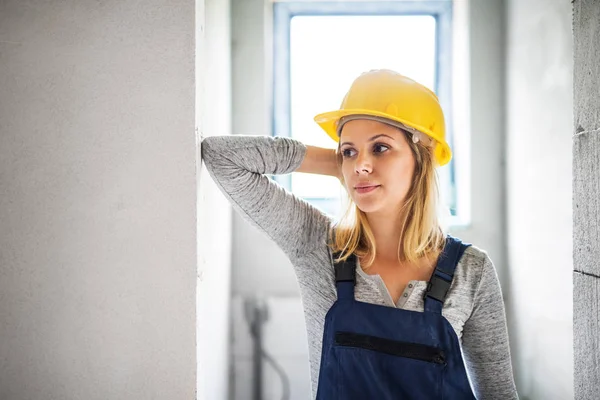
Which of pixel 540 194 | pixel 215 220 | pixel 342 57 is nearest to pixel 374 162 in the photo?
pixel 215 220

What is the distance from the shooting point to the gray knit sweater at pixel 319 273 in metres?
1.12

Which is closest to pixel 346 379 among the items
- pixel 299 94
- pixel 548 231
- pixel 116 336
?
pixel 116 336

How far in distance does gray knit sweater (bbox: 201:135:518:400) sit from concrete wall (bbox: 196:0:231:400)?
0.10 metres

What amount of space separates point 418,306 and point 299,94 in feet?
4.53

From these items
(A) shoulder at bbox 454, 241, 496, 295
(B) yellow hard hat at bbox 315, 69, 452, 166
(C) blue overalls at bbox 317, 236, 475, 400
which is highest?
(B) yellow hard hat at bbox 315, 69, 452, 166

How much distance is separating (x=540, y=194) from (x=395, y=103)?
0.94 m

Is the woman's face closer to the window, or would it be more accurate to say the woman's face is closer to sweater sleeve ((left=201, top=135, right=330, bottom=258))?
sweater sleeve ((left=201, top=135, right=330, bottom=258))

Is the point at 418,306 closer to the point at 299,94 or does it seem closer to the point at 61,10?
the point at 61,10


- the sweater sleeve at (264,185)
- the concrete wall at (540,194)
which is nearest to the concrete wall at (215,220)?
the sweater sleeve at (264,185)

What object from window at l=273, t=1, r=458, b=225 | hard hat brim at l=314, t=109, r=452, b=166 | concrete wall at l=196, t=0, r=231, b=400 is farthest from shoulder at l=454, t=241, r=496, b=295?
window at l=273, t=1, r=458, b=225

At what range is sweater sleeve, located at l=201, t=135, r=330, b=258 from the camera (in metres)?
1.10

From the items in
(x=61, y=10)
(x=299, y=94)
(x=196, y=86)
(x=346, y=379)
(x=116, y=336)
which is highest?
(x=299, y=94)

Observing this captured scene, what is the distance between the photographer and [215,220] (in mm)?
1548

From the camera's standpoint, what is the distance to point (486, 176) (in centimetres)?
205
